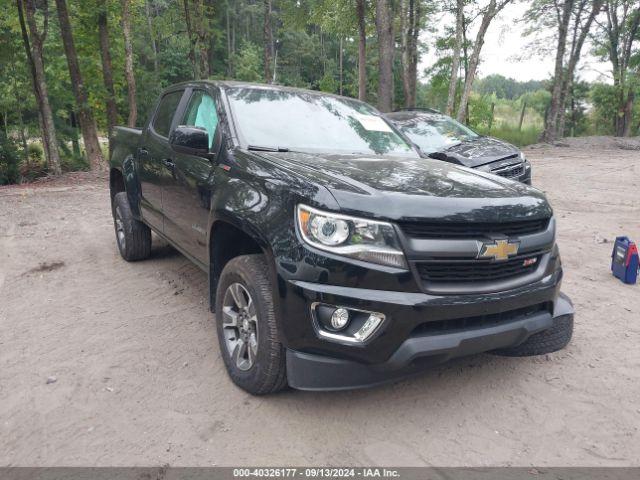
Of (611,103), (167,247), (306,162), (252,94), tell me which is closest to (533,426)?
(306,162)

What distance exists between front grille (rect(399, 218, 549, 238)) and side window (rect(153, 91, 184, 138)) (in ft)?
9.09

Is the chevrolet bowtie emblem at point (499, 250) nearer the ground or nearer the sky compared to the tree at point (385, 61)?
nearer the ground

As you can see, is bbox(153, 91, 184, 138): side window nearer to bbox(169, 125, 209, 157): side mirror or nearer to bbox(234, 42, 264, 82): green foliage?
bbox(169, 125, 209, 157): side mirror

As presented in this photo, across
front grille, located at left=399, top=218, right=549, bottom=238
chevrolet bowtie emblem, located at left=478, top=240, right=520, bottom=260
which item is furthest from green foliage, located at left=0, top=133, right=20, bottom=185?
chevrolet bowtie emblem, located at left=478, top=240, right=520, bottom=260

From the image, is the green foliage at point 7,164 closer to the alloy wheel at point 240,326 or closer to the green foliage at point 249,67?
the alloy wheel at point 240,326

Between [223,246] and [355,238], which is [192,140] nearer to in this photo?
[223,246]

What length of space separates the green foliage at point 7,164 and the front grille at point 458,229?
15722 millimetres

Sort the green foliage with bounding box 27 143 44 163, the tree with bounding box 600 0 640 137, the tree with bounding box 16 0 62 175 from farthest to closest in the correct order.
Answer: the tree with bounding box 600 0 640 137, the green foliage with bounding box 27 143 44 163, the tree with bounding box 16 0 62 175

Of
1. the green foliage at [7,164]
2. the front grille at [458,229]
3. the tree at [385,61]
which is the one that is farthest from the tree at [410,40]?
the front grille at [458,229]

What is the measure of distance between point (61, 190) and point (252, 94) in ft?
27.8

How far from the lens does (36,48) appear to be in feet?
40.5

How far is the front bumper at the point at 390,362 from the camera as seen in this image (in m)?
2.28

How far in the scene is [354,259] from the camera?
2266 millimetres

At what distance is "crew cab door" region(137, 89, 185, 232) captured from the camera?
13.6ft
